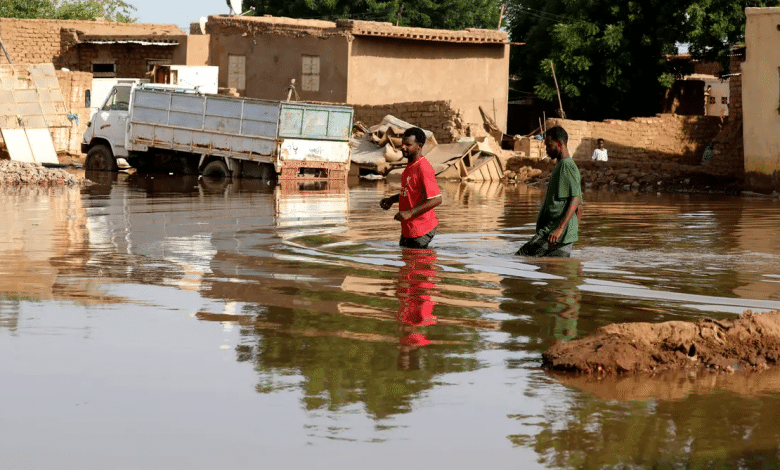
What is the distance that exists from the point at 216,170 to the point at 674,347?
2206 cm

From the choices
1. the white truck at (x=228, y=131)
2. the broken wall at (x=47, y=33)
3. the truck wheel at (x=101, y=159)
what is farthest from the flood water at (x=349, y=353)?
the broken wall at (x=47, y=33)

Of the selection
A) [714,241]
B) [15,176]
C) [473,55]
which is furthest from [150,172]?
[714,241]

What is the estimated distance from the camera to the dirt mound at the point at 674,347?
5.87m

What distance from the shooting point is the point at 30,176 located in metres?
21.3

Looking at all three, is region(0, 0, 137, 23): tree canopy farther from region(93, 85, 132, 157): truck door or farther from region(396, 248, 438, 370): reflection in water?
region(396, 248, 438, 370): reflection in water

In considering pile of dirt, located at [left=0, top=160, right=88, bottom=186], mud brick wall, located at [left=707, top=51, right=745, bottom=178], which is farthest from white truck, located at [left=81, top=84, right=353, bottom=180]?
mud brick wall, located at [left=707, top=51, right=745, bottom=178]

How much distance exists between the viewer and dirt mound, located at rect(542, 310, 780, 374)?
5867 mm

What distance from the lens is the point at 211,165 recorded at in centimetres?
2731

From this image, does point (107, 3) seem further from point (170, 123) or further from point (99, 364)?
point (99, 364)

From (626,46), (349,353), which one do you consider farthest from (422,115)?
(349,353)

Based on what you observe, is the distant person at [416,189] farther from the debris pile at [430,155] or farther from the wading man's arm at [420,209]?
the debris pile at [430,155]

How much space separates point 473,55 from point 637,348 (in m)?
32.9

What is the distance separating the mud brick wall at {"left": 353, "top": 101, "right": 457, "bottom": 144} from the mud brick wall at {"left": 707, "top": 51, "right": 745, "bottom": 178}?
7.26m

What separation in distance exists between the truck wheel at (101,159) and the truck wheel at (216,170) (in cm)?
242
